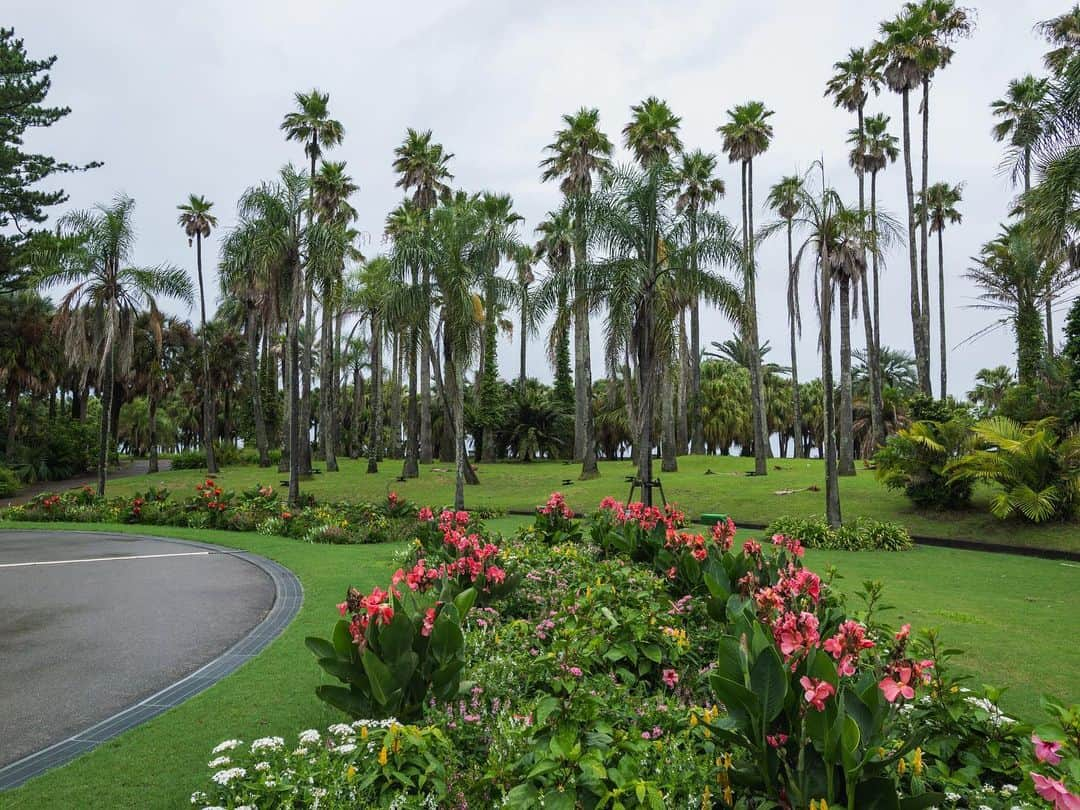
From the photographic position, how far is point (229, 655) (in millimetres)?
6238

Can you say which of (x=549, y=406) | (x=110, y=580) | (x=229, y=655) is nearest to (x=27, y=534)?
(x=110, y=580)

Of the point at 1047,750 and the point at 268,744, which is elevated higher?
the point at 1047,750

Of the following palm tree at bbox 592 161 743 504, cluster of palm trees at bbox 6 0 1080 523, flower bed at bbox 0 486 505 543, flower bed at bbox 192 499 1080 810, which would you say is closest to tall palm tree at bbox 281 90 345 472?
cluster of palm trees at bbox 6 0 1080 523

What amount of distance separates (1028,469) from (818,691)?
14.8 metres

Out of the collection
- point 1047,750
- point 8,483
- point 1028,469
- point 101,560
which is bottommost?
point 101,560

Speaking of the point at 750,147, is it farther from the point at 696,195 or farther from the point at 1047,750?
the point at 1047,750

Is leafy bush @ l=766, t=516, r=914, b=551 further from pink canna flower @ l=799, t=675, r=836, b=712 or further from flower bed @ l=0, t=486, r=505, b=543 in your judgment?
pink canna flower @ l=799, t=675, r=836, b=712

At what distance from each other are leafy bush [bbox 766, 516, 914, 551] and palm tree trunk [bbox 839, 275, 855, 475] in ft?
26.3

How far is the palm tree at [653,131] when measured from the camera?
100 ft

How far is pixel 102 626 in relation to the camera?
7398mm

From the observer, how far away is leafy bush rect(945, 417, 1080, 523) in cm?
1366

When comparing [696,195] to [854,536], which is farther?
[696,195]

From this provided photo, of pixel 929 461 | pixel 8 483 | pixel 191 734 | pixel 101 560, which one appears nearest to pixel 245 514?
pixel 101 560

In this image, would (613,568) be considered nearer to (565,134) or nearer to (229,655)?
(229,655)
